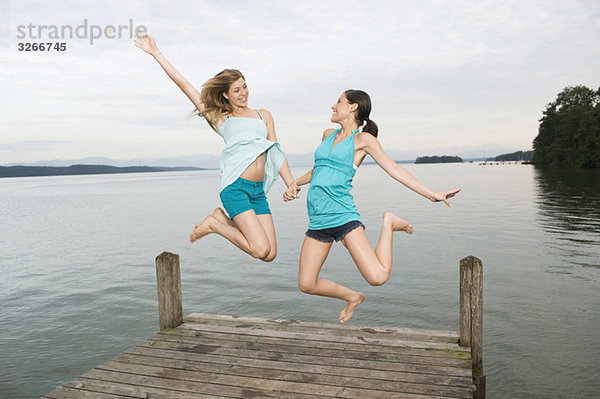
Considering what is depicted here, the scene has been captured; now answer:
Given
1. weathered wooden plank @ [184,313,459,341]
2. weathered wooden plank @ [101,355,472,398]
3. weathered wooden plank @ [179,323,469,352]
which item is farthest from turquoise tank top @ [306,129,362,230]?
weathered wooden plank @ [184,313,459,341]

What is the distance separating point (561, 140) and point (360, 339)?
110729 mm

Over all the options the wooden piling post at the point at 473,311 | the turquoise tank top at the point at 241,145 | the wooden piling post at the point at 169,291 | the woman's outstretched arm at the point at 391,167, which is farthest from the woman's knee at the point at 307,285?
the wooden piling post at the point at 169,291

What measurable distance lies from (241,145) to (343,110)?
1.07 metres

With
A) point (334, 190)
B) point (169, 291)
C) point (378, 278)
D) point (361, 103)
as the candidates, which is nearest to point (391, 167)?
point (334, 190)

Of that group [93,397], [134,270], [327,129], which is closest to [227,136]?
[327,129]

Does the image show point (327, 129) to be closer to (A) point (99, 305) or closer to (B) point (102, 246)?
(A) point (99, 305)

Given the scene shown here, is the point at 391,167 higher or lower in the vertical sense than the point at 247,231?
higher

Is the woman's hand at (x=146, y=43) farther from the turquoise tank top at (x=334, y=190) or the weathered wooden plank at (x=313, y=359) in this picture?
the weathered wooden plank at (x=313, y=359)

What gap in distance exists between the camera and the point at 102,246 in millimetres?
29750

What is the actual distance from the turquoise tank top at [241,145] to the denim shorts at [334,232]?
922 millimetres

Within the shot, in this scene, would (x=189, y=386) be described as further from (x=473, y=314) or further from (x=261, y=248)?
(x=473, y=314)

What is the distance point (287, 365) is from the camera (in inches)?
231

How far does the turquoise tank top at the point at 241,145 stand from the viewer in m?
4.90

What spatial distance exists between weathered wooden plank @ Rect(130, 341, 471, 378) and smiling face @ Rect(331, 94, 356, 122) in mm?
2910
